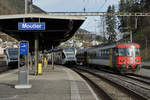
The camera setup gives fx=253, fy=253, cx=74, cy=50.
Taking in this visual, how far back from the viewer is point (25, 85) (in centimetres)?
1263

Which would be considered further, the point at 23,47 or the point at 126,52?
the point at 126,52

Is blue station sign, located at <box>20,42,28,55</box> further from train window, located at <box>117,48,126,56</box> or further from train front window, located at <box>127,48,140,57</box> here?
train front window, located at <box>127,48,140,57</box>

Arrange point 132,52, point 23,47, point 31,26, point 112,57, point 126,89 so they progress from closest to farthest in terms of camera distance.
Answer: point 126,89 < point 23,47 < point 31,26 < point 132,52 < point 112,57

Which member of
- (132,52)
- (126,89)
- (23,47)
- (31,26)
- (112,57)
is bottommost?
(126,89)

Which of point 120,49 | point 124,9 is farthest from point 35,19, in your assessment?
point 124,9

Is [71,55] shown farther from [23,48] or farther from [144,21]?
[144,21]

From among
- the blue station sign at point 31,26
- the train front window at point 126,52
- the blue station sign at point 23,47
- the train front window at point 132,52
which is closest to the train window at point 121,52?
the train front window at point 126,52

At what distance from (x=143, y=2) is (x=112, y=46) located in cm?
5784

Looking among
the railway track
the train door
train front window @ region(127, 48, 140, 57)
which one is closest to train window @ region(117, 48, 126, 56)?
train front window @ region(127, 48, 140, 57)

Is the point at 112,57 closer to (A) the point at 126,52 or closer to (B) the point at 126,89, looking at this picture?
(A) the point at 126,52

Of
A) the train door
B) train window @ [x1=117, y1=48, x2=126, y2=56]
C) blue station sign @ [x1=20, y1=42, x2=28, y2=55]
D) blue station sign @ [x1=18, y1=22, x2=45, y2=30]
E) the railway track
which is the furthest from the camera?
the train door

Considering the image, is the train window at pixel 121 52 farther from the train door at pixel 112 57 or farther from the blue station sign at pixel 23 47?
the blue station sign at pixel 23 47

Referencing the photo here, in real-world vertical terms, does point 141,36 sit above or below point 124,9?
below

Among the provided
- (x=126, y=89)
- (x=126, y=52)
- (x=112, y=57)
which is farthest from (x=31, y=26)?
(x=126, y=52)
